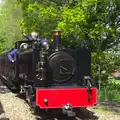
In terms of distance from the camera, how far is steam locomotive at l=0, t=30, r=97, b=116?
9.28 meters

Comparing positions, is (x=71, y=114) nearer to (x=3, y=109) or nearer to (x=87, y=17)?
(x=3, y=109)

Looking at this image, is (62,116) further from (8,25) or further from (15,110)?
(8,25)

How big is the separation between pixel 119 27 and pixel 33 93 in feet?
43.0

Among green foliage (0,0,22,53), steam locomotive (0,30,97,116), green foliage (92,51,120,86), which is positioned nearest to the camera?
steam locomotive (0,30,97,116)

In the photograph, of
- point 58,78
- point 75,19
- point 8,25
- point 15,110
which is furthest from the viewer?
point 8,25

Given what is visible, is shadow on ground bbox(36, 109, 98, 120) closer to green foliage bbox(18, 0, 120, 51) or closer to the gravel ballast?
the gravel ballast

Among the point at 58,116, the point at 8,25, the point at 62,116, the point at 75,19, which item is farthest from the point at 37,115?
the point at 8,25

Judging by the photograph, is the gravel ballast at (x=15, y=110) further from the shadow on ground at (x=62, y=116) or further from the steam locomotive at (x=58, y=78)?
the steam locomotive at (x=58, y=78)

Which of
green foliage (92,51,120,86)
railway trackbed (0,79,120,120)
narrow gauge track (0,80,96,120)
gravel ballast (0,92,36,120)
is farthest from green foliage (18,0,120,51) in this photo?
narrow gauge track (0,80,96,120)

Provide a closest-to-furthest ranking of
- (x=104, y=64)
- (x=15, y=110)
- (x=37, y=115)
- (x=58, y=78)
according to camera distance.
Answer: (x=58, y=78)
(x=37, y=115)
(x=15, y=110)
(x=104, y=64)

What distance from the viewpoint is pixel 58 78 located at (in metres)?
9.98

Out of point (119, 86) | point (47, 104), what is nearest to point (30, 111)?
point (47, 104)

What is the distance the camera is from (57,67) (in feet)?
32.5

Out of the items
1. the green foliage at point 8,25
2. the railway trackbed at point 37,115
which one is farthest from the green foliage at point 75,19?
the green foliage at point 8,25
